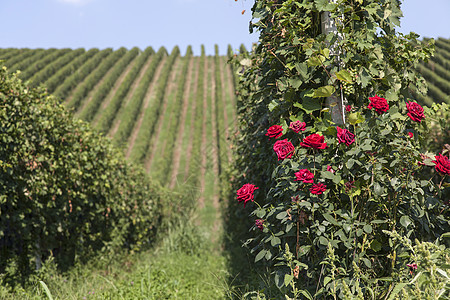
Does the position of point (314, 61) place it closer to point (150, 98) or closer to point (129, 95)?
point (150, 98)

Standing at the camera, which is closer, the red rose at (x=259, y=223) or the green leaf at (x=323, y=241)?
the green leaf at (x=323, y=241)

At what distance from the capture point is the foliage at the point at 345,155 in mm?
2123

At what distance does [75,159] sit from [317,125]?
429cm

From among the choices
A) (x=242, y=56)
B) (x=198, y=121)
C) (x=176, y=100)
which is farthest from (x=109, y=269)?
(x=176, y=100)

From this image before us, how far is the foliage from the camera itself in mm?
2123

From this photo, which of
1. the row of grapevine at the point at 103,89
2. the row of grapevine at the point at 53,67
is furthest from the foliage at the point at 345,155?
→ the row of grapevine at the point at 53,67

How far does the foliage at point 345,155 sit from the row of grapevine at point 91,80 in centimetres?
2383

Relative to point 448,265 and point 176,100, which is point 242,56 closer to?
point 448,265

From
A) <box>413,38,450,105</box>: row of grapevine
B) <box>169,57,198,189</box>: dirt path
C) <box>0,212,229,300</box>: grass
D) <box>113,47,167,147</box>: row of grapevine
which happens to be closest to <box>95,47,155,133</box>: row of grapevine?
<box>113,47,167,147</box>: row of grapevine

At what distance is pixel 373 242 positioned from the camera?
2.16 metres

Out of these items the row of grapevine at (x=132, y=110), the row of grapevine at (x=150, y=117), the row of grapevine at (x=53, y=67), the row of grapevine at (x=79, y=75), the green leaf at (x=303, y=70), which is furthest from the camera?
the row of grapevine at (x=53, y=67)

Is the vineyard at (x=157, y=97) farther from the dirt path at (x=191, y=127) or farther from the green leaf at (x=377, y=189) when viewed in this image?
the green leaf at (x=377, y=189)

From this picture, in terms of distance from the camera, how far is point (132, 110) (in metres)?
27.6

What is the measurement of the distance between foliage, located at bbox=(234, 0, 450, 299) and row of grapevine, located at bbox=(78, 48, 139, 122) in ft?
81.9
